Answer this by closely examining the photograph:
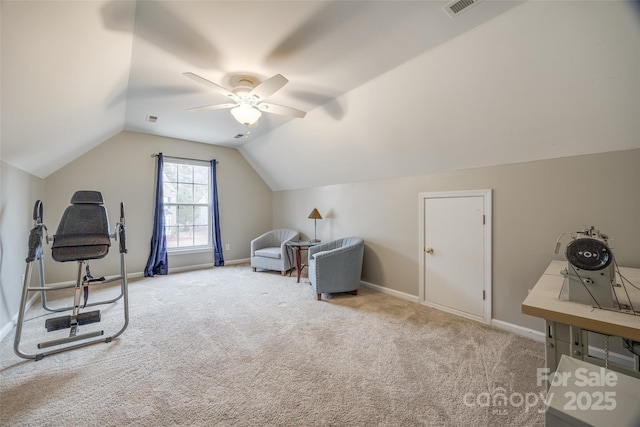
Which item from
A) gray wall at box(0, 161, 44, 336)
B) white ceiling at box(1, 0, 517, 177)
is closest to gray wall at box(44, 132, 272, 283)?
gray wall at box(0, 161, 44, 336)

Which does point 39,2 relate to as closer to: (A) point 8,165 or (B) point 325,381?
(A) point 8,165

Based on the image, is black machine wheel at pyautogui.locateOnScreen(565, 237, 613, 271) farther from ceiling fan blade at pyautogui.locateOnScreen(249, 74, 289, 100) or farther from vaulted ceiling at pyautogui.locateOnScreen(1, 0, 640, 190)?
ceiling fan blade at pyautogui.locateOnScreen(249, 74, 289, 100)

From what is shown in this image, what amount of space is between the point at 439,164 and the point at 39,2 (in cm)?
357

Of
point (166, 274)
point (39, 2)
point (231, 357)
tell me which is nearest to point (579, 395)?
point (231, 357)

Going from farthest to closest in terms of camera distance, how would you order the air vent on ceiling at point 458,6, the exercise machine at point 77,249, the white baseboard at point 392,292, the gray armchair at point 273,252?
the gray armchair at point 273,252 < the white baseboard at point 392,292 < the exercise machine at point 77,249 < the air vent on ceiling at point 458,6

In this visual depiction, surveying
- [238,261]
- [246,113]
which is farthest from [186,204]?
[246,113]

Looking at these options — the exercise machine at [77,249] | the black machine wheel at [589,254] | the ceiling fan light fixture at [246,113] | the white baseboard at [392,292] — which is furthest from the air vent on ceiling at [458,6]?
the exercise machine at [77,249]

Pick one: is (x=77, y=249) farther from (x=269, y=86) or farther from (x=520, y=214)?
(x=520, y=214)

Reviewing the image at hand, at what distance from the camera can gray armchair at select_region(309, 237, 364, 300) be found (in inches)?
139

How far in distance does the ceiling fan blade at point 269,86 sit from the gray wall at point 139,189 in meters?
3.54

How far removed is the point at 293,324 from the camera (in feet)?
9.30

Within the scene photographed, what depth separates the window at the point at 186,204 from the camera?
5.16m

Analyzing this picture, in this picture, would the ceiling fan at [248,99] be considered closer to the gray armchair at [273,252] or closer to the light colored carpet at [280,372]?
the light colored carpet at [280,372]

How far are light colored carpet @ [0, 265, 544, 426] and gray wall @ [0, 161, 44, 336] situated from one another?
0.32m
